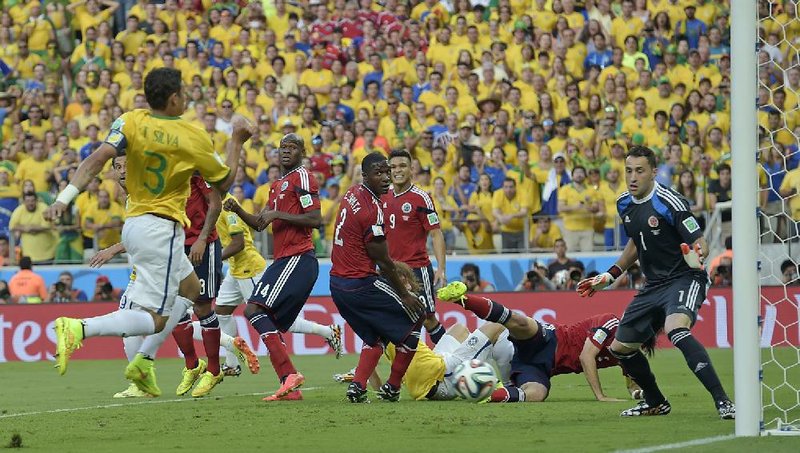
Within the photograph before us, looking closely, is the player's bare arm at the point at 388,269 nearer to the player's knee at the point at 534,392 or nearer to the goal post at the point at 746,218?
the player's knee at the point at 534,392

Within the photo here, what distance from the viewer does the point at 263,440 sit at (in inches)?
353

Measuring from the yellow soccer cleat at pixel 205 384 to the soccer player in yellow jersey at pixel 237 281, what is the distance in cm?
159

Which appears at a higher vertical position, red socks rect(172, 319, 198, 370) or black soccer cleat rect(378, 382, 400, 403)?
red socks rect(172, 319, 198, 370)

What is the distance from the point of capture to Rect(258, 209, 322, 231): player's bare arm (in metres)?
Result: 12.5

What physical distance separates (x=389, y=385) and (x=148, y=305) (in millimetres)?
2750

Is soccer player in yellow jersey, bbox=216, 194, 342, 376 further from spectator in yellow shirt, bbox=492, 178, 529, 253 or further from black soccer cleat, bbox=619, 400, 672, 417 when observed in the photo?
spectator in yellow shirt, bbox=492, 178, 529, 253

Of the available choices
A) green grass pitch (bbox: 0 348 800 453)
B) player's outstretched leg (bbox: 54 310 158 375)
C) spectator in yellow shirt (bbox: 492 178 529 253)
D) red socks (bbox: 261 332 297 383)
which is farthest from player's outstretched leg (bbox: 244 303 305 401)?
spectator in yellow shirt (bbox: 492 178 529 253)

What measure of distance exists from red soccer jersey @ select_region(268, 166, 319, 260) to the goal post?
4.95 metres

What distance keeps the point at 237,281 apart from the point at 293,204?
3034 millimetres

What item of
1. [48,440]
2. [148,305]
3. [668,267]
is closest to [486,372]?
[668,267]

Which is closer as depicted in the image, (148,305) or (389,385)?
(148,305)

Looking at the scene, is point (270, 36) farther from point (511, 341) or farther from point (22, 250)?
point (511, 341)

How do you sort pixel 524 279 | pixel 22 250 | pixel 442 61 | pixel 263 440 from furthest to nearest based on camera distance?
pixel 442 61 → pixel 22 250 → pixel 524 279 → pixel 263 440

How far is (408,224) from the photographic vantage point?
14406 millimetres
